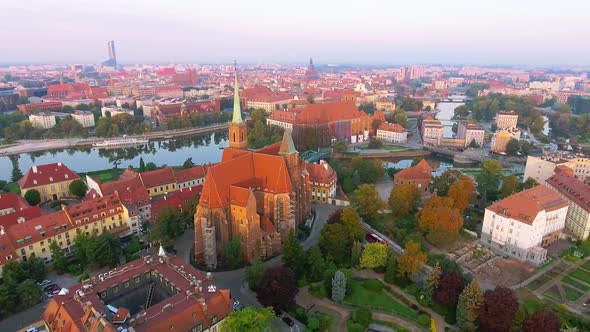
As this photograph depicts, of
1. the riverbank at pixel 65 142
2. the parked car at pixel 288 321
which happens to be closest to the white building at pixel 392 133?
the riverbank at pixel 65 142

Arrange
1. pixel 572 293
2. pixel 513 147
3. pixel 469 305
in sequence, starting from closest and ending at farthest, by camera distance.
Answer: pixel 469 305, pixel 572 293, pixel 513 147

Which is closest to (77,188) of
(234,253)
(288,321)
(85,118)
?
(234,253)

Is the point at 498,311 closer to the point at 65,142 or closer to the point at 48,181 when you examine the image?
the point at 48,181

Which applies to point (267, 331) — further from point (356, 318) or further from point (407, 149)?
point (407, 149)

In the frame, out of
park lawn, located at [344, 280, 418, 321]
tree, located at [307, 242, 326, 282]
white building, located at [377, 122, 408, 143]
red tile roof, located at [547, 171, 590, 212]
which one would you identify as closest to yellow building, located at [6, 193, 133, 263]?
tree, located at [307, 242, 326, 282]

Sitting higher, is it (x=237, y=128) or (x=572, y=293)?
(x=237, y=128)

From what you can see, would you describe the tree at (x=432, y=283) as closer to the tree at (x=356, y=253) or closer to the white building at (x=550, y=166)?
the tree at (x=356, y=253)

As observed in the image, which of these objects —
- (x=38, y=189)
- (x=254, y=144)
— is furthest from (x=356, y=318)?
(x=254, y=144)
